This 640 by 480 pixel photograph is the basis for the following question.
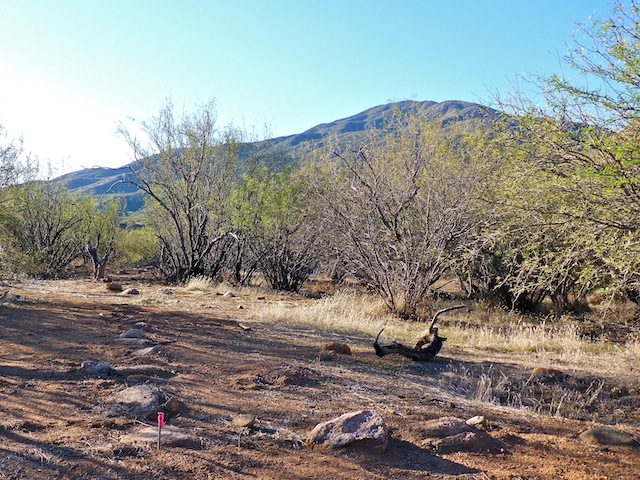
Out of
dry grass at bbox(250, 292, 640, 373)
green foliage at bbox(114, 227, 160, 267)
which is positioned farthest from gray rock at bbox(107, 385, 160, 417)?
green foliage at bbox(114, 227, 160, 267)

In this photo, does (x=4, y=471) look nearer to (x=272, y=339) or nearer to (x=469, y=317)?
(x=272, y=339)

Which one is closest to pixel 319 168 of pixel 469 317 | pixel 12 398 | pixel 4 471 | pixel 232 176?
pixel 232 176

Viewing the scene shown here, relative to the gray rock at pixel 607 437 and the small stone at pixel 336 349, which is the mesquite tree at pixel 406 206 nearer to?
the small stone at pixel 336 349

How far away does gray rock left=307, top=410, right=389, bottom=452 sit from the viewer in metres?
3.76

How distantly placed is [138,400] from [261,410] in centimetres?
108

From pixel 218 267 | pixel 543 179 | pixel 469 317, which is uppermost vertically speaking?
pixel 543 179

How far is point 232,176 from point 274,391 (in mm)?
14722

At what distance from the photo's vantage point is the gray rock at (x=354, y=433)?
3.76 m

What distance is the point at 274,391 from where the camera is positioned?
515 cm

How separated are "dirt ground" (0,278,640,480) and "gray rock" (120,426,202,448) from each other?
76 millimetres

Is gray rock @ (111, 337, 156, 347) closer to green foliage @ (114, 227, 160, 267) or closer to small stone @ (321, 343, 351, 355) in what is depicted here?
small stone @ (321, 343, 351, 355)

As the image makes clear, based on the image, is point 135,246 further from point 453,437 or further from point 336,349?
point 453,437

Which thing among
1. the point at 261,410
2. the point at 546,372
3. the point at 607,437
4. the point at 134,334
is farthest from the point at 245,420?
the point at 546,372

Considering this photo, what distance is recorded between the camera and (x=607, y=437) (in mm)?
4094
